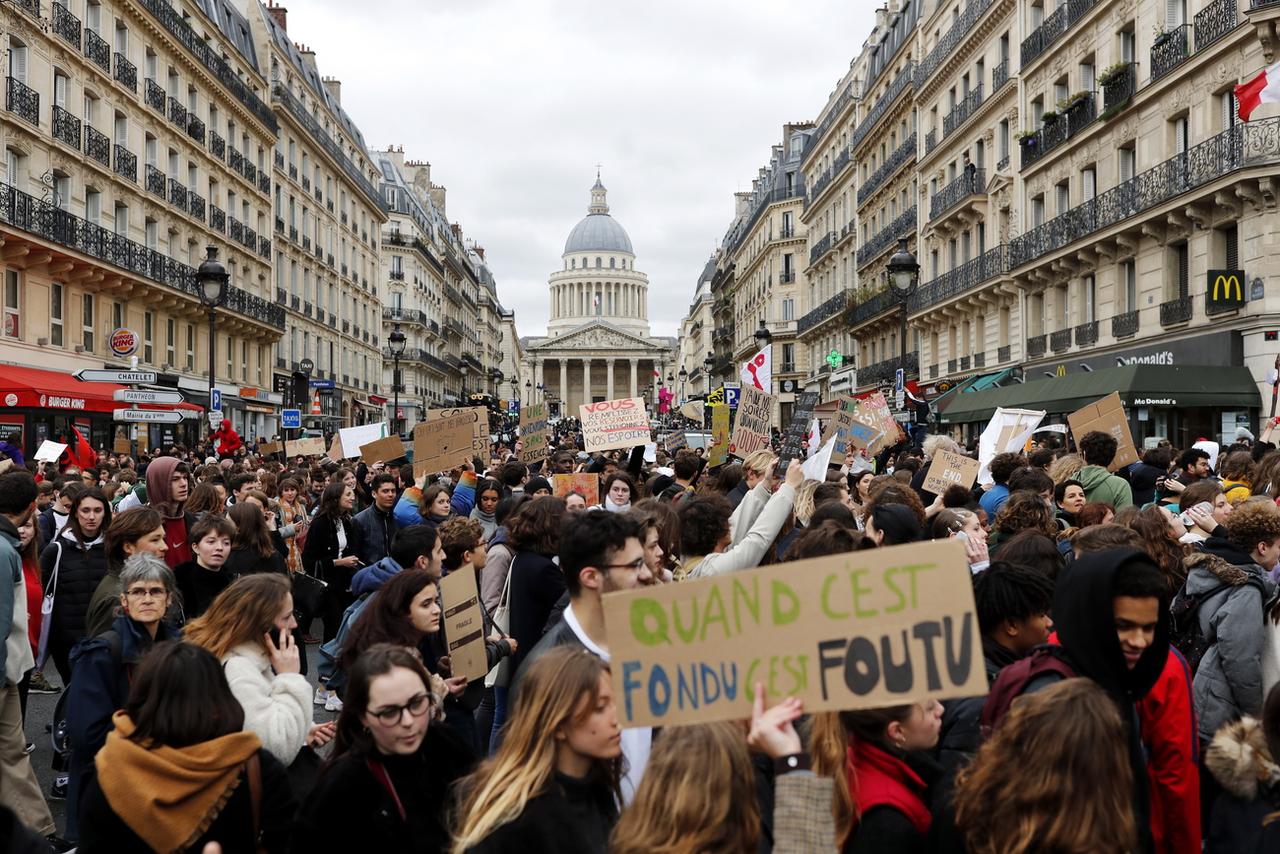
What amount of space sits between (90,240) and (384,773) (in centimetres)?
2637

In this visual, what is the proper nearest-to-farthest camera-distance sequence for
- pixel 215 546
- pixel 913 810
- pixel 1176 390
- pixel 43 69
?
pixel 913 810 < pixel 215 546 < pixel 1176 390 < pixel 43 69

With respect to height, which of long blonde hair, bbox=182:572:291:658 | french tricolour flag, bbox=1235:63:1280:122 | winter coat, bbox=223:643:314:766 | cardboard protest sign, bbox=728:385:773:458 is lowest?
winter coat, bbox=223:643:314:766

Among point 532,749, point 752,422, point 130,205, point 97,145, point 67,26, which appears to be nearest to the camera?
point 532,749

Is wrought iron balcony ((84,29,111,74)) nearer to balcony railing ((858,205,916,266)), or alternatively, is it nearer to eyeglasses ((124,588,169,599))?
balcony railing ((858,205,916,266))

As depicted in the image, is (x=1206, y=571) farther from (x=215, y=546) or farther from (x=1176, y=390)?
(x=1176, y=390)

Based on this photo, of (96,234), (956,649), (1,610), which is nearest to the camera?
(956,649)

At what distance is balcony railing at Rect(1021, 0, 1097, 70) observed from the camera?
83.0 ft

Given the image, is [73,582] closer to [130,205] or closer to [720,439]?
[720,439]

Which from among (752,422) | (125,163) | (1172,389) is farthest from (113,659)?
(125,163)

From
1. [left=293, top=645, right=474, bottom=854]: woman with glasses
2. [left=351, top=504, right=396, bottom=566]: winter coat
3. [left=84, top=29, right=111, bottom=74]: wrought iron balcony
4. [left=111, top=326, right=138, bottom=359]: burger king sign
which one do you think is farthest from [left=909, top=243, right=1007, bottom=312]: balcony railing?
[left=293, top=645, right=474, bottom=854]: woman with glasses

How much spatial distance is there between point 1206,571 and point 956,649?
2.59m

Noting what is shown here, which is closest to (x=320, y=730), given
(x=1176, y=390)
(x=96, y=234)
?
(x=1176, y=390)

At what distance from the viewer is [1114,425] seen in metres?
11.2

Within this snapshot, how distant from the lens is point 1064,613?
3461 mm
